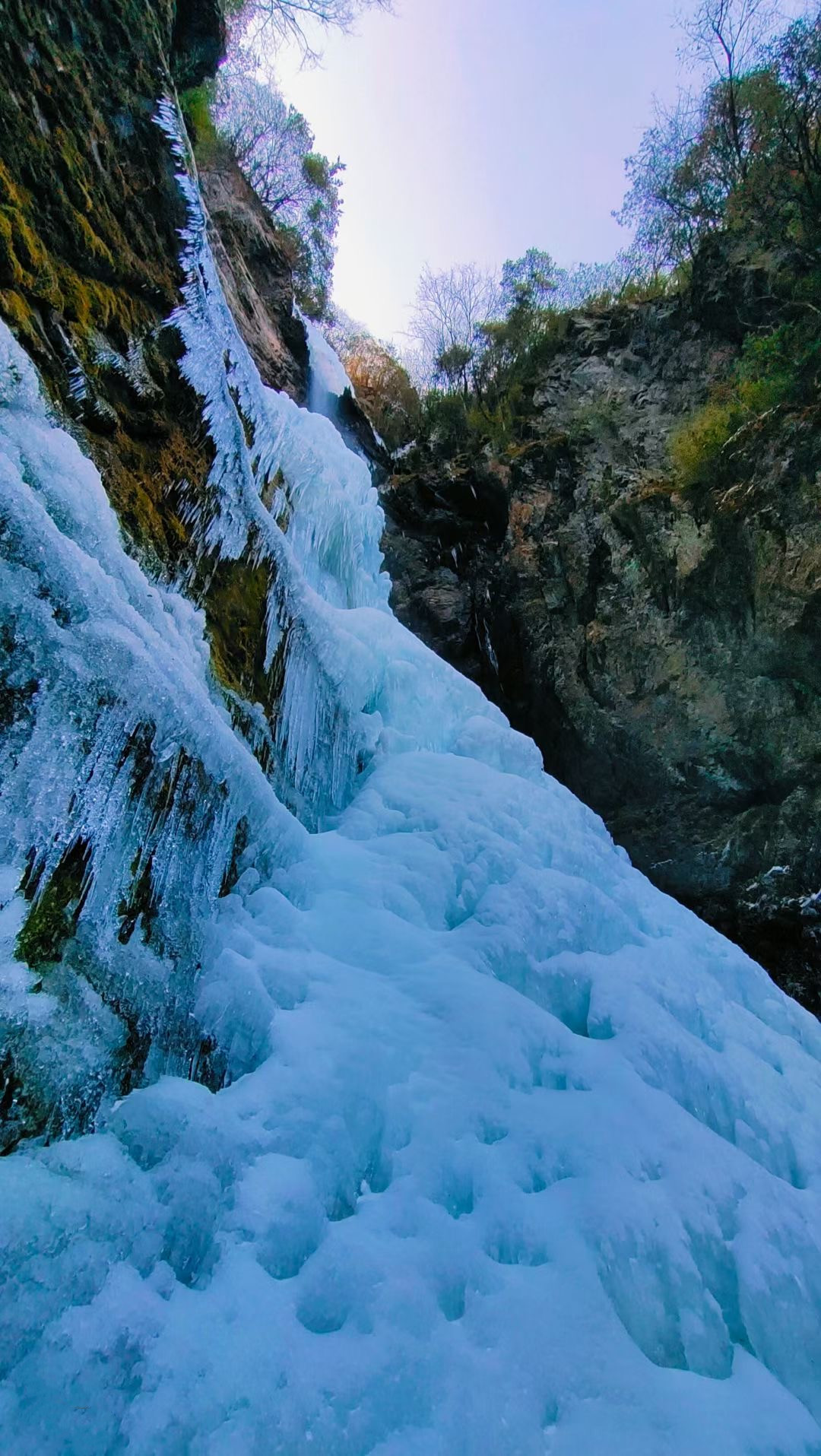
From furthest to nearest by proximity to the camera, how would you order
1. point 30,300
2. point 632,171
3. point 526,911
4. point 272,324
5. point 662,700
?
point 632,171 → point 272,324 → point 662,700 → point 526,911 → point 30,300

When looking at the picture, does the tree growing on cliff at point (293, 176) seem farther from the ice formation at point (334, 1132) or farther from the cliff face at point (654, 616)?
the ice formation at point (334, 1132)

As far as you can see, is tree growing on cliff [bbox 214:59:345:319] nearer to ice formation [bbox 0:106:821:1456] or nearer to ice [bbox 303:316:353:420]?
ice [bbox 303:316:353:420]

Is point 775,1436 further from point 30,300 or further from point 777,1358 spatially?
point 30,300

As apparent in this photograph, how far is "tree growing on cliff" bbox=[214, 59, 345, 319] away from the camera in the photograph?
11156 mm

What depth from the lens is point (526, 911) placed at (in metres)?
2.66

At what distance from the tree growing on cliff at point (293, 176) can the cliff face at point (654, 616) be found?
472cm

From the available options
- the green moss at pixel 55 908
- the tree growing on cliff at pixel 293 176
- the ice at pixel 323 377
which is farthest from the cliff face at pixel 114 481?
the tree growing on cliff at pixel 293 176

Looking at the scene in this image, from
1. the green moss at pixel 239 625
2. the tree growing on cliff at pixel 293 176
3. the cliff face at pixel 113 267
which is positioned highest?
the tree growing on cliff at pixel 293 176

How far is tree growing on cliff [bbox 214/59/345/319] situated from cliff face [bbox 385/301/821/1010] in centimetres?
472

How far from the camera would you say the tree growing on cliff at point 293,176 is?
1116 cm

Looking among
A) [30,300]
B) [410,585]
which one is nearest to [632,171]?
[410,585]

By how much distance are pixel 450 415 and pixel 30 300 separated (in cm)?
964

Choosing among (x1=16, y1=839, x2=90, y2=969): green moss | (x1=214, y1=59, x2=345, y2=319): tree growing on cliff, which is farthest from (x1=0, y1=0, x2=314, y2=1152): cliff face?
(x1=214, y1=59, x2=345, y2=319): tree growing on cliff

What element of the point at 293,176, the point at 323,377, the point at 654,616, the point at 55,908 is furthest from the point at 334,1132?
the point at 293,176
